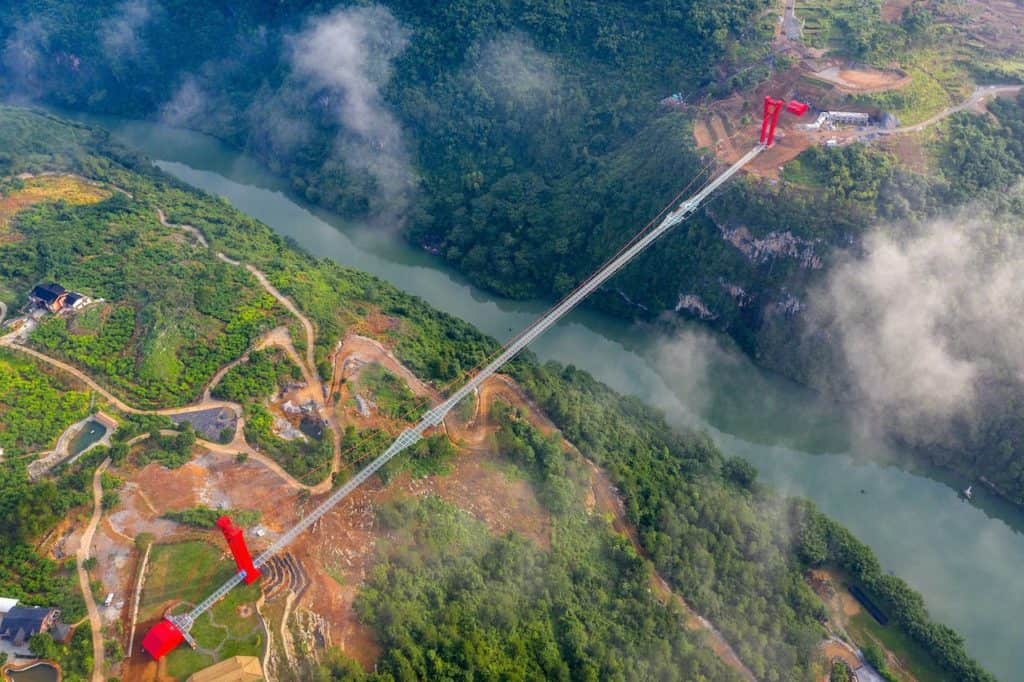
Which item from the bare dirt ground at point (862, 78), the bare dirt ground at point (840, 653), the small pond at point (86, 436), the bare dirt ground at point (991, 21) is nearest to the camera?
the bare dirt ground at point (840, 653)

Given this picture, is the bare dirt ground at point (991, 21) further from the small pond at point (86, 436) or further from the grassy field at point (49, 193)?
the grassy field at point (49, 193)

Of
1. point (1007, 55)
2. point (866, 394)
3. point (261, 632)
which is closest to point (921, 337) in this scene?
point (866, 394)

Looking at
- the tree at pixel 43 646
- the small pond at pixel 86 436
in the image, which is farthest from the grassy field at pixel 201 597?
the small pond at pixel 86 436

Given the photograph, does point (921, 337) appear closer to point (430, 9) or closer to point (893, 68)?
point (893, 68)

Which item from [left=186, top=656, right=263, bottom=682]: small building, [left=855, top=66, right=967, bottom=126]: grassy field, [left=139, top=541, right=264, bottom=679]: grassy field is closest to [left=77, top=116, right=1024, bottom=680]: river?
[left=855, top=66, right=967, bottom=126]: grassy field

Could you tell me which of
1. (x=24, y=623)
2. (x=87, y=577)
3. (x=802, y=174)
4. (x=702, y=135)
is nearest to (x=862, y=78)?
(x=802, y=174)

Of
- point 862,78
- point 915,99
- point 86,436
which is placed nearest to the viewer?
point 86,436

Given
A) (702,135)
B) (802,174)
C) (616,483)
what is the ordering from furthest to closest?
(702,135), (802,174), (616,483)

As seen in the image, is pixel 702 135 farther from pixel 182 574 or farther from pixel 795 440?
pixel 182 574
